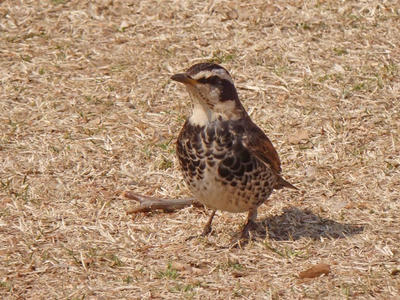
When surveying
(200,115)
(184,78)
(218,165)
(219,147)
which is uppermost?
(184,78)

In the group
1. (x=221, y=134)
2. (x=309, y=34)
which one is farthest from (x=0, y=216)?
(x=309, y=34)

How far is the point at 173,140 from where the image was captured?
363 inches

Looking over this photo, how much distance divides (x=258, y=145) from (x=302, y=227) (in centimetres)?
102

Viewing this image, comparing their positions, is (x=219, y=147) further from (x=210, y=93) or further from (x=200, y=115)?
(x=210, y=93)

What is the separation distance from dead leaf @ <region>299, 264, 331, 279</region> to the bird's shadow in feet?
2.25

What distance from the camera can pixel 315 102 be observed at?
9672 millimetres

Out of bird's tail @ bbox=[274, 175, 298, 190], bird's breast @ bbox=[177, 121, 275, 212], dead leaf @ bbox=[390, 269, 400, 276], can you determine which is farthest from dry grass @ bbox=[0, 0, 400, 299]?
bird's breast @ bbox=[177, 121, 275, 212]

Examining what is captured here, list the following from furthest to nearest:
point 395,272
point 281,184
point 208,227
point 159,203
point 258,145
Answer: point 159,203, point 281,184, point 208,227, point 258,145, point 395,272

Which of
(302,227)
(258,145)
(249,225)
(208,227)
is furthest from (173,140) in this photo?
(258,145)

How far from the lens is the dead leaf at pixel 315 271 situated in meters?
6.70

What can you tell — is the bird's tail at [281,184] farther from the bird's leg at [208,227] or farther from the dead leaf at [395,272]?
the dead leaf at [395,272]

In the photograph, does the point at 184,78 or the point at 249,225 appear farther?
the point at 249,225

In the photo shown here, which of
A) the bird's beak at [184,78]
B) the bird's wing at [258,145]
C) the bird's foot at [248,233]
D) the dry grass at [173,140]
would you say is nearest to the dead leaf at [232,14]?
the dry grass at [173,140]

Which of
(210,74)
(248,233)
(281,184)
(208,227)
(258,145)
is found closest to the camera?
(210,74)
